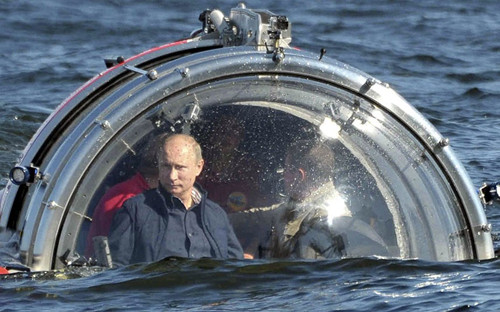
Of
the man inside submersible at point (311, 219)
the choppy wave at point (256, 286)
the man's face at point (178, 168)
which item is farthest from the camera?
the man inside submersible at point (311, 219)

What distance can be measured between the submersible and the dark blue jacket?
88 mm

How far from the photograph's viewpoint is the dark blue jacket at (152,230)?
559 cm

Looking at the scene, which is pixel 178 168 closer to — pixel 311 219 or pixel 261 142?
pixel 261 142

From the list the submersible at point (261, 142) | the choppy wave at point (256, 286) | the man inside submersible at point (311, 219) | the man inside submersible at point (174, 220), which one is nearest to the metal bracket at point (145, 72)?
the submersible at point (261, 142)

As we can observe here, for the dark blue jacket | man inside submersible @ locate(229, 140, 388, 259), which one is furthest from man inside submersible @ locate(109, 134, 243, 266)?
man inside submersible @ locate(229, 140, 388, 259)

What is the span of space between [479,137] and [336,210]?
17.3ft

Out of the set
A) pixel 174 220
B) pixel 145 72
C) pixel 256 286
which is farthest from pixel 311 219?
pixel 145 72

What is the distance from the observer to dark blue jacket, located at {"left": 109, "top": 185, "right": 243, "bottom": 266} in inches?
220

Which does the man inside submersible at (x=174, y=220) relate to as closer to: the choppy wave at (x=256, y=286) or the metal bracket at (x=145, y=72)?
the choppy wave at (x=256, y=286)

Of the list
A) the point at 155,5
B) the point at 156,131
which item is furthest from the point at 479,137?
the point at 155,5

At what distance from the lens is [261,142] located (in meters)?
5.73

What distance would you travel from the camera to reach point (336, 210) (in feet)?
19.0

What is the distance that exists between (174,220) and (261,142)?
526 millimetres

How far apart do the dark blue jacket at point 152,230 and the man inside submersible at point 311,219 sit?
0.16 m
